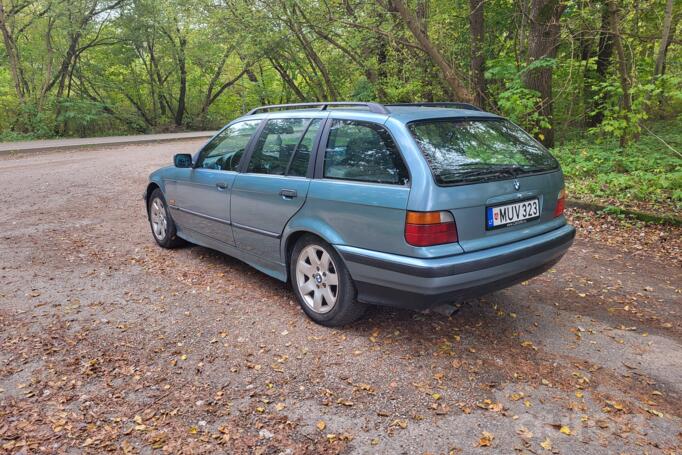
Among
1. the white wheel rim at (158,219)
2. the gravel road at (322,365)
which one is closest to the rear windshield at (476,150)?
the gravel road at (322,365)

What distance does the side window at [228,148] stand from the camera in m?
4.56

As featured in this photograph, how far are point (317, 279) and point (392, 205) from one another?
96 cm

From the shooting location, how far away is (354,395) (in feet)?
9.50

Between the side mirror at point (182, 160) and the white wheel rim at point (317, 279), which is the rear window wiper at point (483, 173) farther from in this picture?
the side mirror at point (182, 160)

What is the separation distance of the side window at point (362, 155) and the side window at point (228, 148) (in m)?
1.18

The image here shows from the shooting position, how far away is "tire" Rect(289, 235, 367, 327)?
3.49 m

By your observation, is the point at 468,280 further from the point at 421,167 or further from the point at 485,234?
the point at 421,167

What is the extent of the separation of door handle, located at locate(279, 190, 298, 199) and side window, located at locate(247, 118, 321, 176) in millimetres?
157

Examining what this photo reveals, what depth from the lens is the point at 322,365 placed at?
3.22 metres

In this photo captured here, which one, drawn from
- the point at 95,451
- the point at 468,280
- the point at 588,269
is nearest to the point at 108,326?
the point at 95,451

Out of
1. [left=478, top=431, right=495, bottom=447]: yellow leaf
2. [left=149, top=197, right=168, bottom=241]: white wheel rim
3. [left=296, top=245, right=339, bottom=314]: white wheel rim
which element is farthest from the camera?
[left=149, top=197, right=168, bottom=241]: white wheel rim

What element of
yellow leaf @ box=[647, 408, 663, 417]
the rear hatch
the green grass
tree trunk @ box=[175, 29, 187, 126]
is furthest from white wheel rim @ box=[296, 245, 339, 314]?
tree trunk @ box=[175, 29, 187, 126]

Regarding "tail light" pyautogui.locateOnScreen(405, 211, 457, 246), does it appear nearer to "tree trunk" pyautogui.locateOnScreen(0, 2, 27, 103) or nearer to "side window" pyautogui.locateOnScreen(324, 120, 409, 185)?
"side window" pyautogui.locateOnScreen(324, 120, 409, 185)

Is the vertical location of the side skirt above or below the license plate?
below
